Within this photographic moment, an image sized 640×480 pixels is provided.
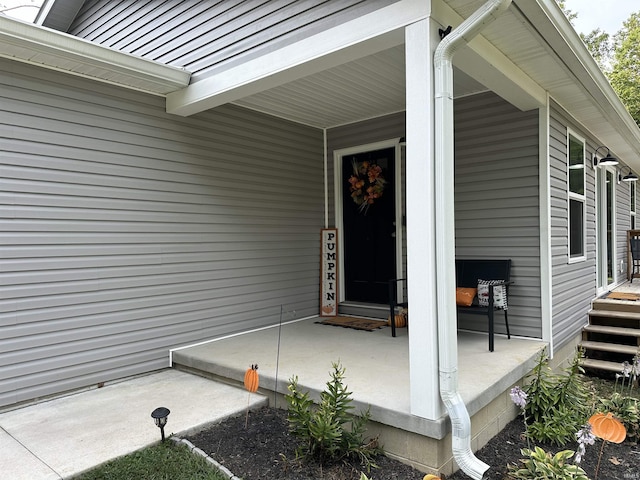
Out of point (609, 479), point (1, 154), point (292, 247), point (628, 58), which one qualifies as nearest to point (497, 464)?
point (609, 479)

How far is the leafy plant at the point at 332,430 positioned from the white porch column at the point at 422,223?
1.20 feet

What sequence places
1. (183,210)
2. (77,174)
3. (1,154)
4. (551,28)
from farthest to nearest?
(183,210)
(77,174)
(1,154)
(551,28)

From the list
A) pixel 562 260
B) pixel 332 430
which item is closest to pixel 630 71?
pixel 562 260

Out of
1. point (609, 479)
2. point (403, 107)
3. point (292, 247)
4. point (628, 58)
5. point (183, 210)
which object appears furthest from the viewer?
point (628, 58)

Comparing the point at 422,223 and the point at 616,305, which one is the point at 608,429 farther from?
the point at 616,305

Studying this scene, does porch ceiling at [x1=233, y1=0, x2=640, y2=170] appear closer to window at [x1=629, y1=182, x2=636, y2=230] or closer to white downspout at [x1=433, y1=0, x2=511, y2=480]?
white downspout at [x1=433, y1=0, x2=511, y2=480]

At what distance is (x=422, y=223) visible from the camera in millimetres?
2270

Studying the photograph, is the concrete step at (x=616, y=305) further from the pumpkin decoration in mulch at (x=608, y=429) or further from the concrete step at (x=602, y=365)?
the pumpkin decoration in mulch at (x=608, y=429)

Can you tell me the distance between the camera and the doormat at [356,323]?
4.58 m

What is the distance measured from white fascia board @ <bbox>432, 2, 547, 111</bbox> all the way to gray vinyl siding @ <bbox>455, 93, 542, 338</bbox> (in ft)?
1.02

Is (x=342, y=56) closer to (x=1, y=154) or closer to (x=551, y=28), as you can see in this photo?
(x=551, y=28)

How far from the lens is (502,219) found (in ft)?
13.6

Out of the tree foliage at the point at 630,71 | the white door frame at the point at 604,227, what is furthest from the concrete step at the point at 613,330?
the tree foliage at the point at 630,71

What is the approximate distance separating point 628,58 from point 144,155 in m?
20.9
